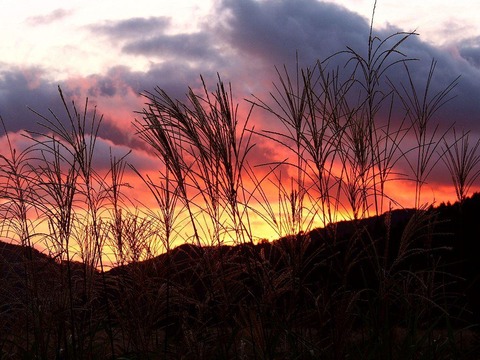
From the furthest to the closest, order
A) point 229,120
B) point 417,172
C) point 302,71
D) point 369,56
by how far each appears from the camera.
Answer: point 417,172 → point 369,56 → point 302,71 → point 229,120

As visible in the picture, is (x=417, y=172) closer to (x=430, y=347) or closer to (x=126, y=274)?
(x=430, y=347)

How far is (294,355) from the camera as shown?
313 cm

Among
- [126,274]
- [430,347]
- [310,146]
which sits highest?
[310,146]

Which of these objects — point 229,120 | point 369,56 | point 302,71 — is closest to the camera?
point 229,120

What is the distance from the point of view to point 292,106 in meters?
2.81

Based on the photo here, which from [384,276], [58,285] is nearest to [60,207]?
[58,285]

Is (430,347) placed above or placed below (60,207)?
below

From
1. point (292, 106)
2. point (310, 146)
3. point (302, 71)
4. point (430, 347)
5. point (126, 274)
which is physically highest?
point (302, 71)

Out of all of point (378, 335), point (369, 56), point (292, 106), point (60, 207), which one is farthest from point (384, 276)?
point (60, 207)

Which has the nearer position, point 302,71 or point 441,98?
point 302,71

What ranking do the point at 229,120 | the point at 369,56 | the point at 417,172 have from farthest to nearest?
the point at 417,172, the point at 369,56, the point at 229,120

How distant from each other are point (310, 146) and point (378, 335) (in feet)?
3.52

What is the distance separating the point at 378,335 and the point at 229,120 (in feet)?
4.48

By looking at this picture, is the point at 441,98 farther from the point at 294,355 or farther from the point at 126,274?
the point at 126,274
